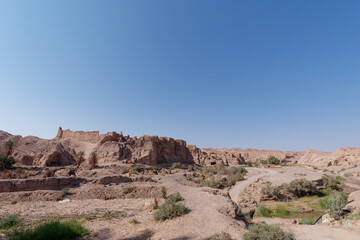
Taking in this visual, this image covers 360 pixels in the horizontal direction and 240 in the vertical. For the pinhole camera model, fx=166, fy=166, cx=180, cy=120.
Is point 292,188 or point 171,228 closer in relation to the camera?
point 171,228

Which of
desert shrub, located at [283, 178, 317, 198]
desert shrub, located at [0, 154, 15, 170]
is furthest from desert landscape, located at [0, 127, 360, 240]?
desert shrub, located at [0, 154, 15, 170]

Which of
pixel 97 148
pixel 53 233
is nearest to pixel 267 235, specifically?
pixel 53 233

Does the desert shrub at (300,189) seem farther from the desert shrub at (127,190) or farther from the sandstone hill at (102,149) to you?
the sandstone hill at (102,149)

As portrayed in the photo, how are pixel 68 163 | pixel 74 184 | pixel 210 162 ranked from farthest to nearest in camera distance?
1. pixel 210 162
2. pixel 68 163
3. pixel 74 184

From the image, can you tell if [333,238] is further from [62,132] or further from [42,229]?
[62,132]

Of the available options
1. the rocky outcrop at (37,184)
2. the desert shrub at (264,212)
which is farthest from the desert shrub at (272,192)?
the rocky outcrop at (37,184)

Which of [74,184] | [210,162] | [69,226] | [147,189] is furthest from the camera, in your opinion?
[210,162]

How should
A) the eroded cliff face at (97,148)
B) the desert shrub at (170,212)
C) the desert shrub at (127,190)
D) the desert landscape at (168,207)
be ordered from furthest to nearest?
the eroded cliff face at (97,148)
the desert shrub at (127,190)
the desert shrub at (170,212)
the desert landscape at (168,207)

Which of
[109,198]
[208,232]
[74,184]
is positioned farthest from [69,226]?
[74,184]

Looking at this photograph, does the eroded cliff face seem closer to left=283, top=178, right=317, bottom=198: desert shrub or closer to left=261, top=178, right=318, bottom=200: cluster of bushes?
left=261, top=178, right=318, bottom=200: cluster of bushes

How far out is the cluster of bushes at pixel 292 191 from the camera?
17.6m

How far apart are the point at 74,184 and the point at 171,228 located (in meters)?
Result: 15.4

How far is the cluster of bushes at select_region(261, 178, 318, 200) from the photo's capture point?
17.6 m

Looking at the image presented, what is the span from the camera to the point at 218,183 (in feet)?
72.9
